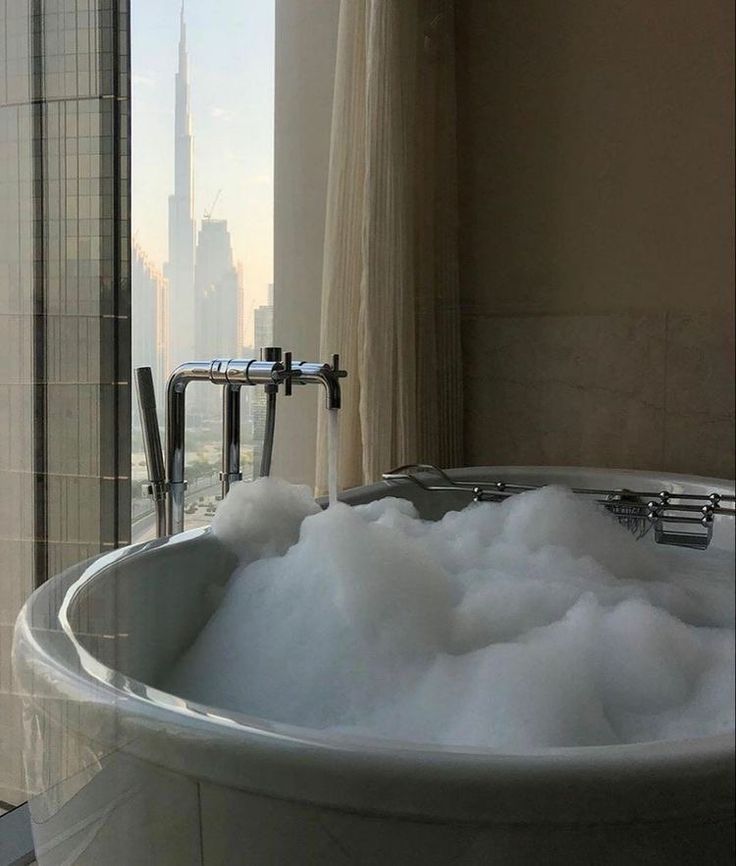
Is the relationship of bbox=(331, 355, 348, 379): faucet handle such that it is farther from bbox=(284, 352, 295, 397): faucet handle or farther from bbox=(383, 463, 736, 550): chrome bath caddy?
bbox=(383, 463, 736, 550): chrome bath caddy

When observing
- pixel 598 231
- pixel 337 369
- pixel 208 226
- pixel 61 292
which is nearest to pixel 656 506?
pixel 598 231

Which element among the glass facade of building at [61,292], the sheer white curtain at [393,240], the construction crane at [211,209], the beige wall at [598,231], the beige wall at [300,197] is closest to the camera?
the beige wall at [598,231]

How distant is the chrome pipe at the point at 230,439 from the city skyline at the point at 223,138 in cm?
7

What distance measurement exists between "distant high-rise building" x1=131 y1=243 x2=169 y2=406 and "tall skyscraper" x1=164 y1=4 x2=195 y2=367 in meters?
0.01

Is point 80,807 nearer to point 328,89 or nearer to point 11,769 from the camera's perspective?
point 11,769

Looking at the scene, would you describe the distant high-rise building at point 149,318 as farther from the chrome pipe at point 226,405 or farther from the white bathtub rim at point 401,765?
the white bathtub rim at point 401,765

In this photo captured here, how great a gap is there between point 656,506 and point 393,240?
0.32 metres

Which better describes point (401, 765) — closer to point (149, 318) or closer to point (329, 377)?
point (329, 377)

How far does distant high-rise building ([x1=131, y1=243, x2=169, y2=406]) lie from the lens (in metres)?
0.95

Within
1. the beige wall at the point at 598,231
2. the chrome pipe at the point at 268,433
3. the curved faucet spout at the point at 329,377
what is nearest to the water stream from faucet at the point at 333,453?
the curved faucet spout at the point at 329,377

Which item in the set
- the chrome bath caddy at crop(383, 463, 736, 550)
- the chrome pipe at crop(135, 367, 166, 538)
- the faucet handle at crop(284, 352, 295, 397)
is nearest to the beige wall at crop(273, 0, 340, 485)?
the faucet handle at crop(284, 352, 295, 397)

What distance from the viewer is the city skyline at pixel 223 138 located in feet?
3.11

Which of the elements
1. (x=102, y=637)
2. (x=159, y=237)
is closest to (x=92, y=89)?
(x=159, y=237)

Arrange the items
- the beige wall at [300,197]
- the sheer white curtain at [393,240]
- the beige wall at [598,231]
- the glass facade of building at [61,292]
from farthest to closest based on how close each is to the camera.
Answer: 1. the beige wall at [300,197]
2. the glass facade of building at [61,292]
3. the sheer white curtain at [393,240]
4. the beige wall at [598,231]
